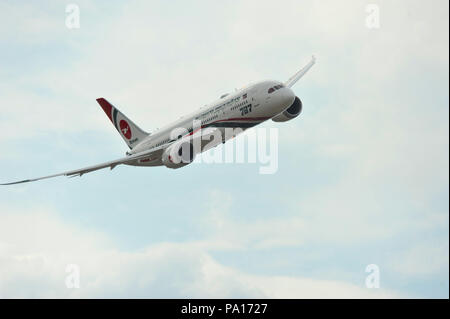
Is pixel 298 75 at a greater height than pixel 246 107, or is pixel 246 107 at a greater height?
pixel 298 75

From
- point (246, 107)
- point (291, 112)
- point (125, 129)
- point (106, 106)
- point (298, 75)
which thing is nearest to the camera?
point (246, 107)

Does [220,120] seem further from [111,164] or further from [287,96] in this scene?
[111,164]

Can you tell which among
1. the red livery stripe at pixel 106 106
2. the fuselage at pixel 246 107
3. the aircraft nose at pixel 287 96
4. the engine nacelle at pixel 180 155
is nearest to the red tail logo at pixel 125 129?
the red livery stripe at pixel 106 106

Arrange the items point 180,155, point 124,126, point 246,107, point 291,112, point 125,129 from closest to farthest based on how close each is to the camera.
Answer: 1. point 246,107
2. point 180,155
3. point 291,112
4. point 125,129
5. point 124,126

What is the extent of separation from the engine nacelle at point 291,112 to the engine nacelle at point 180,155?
12914 mm

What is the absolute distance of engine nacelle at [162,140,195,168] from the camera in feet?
224

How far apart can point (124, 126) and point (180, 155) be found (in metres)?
19.8

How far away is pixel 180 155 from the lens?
2689 inches

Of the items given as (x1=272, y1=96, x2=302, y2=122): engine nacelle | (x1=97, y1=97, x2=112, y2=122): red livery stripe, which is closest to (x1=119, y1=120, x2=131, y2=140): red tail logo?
(x1=97, y1=97, x2=112, y2=122): red livery stripe

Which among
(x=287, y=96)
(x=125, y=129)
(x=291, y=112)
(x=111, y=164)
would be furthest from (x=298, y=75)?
(x=111, y=164)

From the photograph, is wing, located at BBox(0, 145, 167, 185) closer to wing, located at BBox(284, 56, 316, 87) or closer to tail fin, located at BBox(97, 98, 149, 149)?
tail fin, located at BBox(97, 98, 149, 149)

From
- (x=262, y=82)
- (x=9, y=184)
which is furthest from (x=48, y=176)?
(x=262, y=82)

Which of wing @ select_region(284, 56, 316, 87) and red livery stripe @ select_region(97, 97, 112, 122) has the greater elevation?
wing @ select_region(284, 56, 316, 87)

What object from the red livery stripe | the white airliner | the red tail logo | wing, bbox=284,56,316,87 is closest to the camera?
the white airliner
